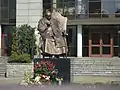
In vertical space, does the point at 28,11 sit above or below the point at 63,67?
above

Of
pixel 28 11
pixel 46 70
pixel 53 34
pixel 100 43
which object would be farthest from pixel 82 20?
pixel 46 70

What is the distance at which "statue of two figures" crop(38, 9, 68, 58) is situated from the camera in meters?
16.4

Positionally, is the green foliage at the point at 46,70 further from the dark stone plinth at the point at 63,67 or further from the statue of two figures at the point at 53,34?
the statue of two figures at the point at 53,34

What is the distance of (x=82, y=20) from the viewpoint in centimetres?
3769

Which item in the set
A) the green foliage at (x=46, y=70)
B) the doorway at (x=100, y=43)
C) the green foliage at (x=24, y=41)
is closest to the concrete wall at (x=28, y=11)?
the green foliage at (x=24, y=41)

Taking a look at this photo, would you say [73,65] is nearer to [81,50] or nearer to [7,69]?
[7,69]

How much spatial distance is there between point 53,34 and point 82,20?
21445 mm

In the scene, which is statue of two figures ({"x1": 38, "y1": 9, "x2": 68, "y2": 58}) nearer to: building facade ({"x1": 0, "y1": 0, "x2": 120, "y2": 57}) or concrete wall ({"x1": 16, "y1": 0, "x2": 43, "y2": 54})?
building facade ({"x1": 0, "y1": 0, "x2": 120, "y2": 57})

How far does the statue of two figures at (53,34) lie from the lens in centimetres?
1639

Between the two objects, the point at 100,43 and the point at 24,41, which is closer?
the point at 24,41

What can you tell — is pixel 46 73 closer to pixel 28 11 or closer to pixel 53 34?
pixel 53 34

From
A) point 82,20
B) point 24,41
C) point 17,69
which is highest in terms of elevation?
point 82,20

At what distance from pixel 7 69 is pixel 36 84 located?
38.8ft

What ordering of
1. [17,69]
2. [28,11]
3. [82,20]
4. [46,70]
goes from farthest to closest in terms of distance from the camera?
[28,11] < [82,20] < [17,69] < [46,70]
